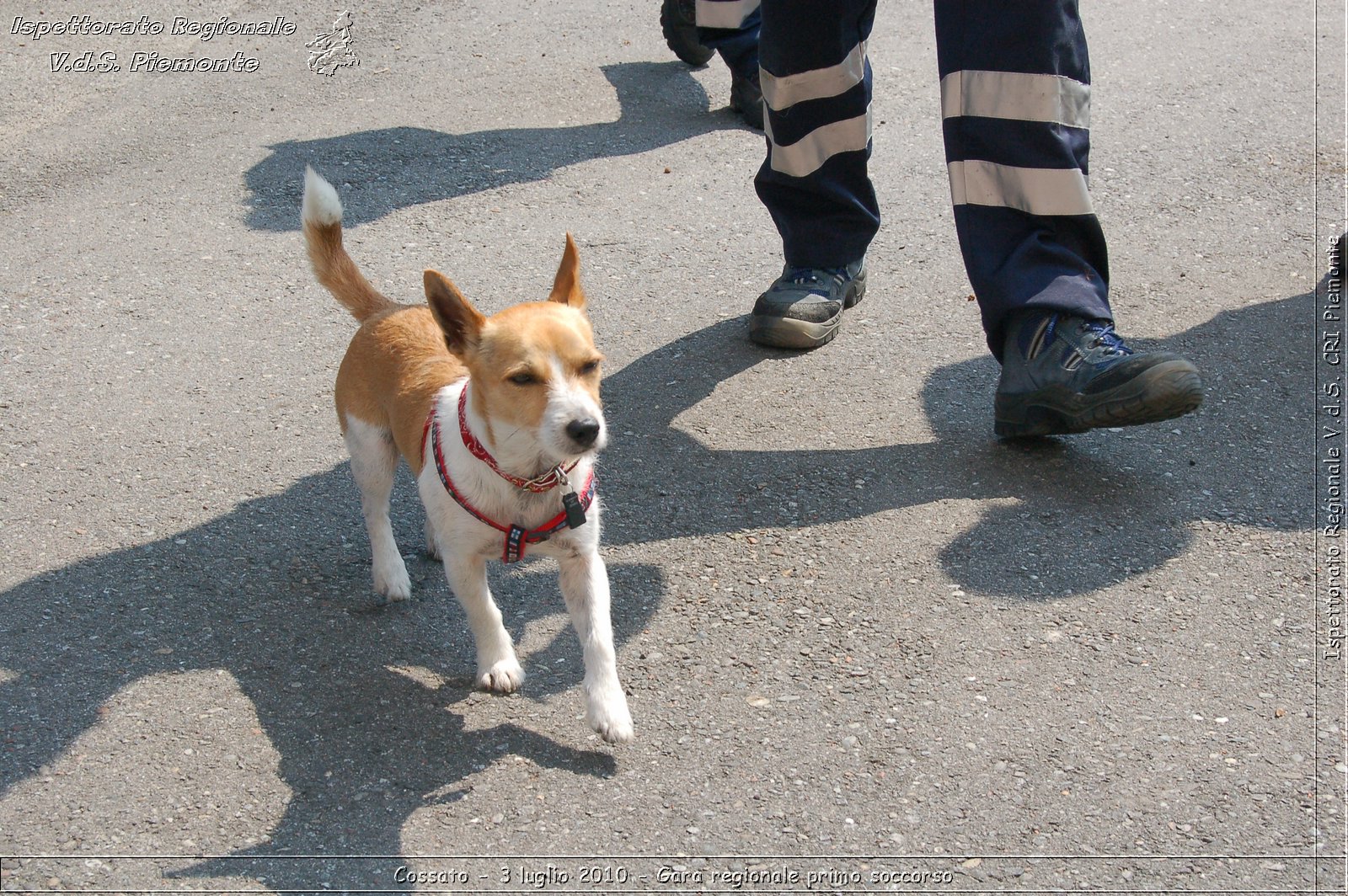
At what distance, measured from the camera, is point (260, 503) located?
3.80 metres

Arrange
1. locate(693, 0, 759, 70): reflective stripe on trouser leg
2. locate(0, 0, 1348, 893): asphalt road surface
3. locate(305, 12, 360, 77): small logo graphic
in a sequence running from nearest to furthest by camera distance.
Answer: locate(0, 0, 1348, 893): asphalt road surface < locate(693, 0, 759, 70): reflective stripe on trouser leg < locate(305, 12, 360, 77): small logo graphic

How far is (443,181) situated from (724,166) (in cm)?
145

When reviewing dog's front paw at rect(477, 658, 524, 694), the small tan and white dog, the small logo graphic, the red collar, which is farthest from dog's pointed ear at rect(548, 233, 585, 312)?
the small logo graphic

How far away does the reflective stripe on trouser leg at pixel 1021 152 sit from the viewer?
362 cm

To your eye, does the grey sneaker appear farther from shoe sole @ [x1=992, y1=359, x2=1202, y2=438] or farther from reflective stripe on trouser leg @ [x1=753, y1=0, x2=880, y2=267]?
shoe sole @ [x1=992, y1=359, x2=1202, y2=438]

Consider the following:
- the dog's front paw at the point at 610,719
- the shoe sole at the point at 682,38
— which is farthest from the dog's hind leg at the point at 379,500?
the shoe sole at the point at 682,38

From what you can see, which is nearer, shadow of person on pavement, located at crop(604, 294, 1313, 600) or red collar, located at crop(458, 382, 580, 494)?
red collar, located at crop(458, 382, 580, 494)

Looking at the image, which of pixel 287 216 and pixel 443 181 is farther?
pixel 443 181

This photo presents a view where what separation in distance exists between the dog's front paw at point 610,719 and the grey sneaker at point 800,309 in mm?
2152

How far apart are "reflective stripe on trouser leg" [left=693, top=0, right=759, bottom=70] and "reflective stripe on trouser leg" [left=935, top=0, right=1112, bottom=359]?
2.61 metres

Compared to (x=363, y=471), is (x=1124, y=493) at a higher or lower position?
lower

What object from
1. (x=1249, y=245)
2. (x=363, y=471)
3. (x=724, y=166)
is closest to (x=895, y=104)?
(x=724, y=166)

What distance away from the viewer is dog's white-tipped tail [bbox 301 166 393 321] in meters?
3.60

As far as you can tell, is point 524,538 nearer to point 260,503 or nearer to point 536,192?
point 260,503
